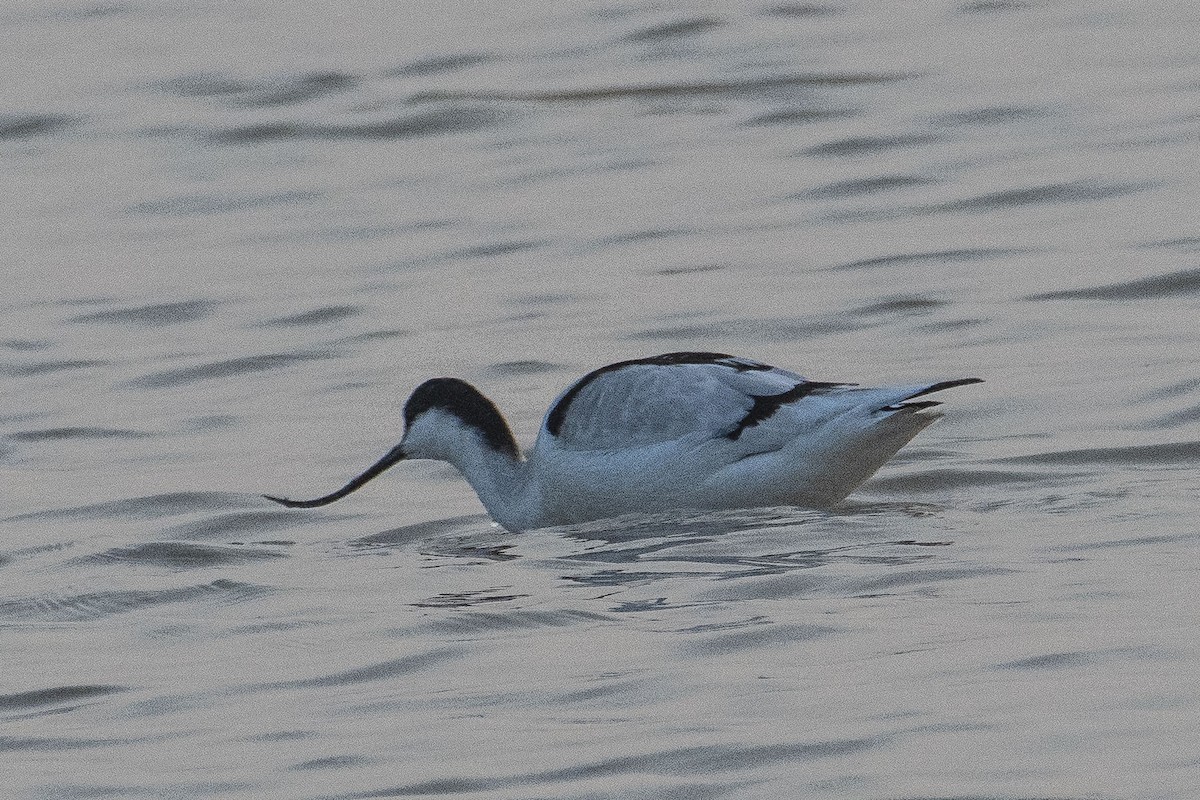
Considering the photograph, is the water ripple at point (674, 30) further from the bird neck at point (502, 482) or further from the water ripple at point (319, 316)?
the bird neck at point (502, 482)

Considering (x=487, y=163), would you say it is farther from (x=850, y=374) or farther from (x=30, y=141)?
(x=850, y=374)

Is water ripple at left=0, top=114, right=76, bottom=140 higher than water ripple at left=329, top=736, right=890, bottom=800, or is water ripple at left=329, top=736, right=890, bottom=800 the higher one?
water ripple at left=0, top=114, right=76, bottom=140

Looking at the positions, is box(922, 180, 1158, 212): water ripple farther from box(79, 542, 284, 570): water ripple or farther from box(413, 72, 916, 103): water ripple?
box(79, 542, 284, 570): water ripple

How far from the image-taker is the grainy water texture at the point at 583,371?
6.31 meters

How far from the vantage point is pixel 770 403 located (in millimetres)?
9016

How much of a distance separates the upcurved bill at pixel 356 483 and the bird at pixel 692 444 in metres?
0.02

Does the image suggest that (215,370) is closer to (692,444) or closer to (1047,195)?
(692,444)

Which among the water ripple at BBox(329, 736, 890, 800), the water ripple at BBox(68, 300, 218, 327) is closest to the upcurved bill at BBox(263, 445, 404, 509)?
the water ripple at BBox(68, 300, 218, 327)

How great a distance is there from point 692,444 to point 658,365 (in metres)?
0.37

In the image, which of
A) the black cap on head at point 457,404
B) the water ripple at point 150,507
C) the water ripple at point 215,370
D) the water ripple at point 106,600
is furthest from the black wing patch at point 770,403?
the water ripple at point 215,370

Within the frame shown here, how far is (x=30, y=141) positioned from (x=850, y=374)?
8.06 meters

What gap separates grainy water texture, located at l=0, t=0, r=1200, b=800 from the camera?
631 centimetres

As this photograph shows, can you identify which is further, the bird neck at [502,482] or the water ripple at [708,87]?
the water ripple at [708,87]

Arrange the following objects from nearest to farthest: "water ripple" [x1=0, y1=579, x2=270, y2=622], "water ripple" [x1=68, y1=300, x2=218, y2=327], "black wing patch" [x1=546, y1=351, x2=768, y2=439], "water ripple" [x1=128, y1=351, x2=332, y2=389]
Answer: "water ripple" [x1=0, y1=579, x2=270, y2=622], "black wing patch" [x1=546, y1=351, x2=768, y2=439], "water ripple" [x1=128, y1=351, x2=332, y2=389], "water ripple" [x1=68, y1=300, x2=218, y2=327]
